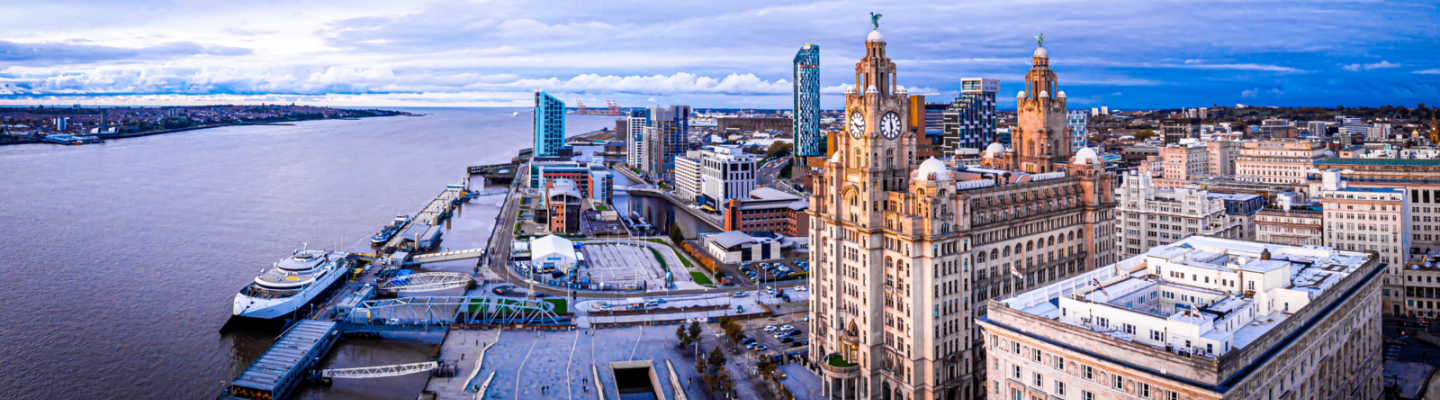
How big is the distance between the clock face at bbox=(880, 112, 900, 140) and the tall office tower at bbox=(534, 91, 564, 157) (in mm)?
155361

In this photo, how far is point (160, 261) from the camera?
266 feet

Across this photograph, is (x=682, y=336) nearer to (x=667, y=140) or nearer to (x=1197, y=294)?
(x=1197, y=294)

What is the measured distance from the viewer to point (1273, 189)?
88.1 metres

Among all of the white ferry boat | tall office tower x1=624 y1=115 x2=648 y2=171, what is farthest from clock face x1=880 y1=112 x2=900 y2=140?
tall office tower x1=624 y1=115 x2=648 y2=171

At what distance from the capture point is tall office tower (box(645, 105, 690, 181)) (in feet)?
563

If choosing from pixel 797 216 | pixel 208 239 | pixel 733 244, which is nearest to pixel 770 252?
pixel 733 244

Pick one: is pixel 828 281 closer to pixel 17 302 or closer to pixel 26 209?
pixel 17 302

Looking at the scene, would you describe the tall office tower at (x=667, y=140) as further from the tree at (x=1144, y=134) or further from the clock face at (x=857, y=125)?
the clock face at (x=857, y=125)

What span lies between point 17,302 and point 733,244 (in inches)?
2191

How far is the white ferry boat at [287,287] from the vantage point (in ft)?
204

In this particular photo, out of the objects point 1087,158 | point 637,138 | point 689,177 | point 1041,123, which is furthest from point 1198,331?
point 637,138

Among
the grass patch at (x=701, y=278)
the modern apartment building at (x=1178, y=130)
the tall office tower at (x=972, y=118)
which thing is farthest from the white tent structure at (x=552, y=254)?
the modern apartment building at (x=1178, y=130)

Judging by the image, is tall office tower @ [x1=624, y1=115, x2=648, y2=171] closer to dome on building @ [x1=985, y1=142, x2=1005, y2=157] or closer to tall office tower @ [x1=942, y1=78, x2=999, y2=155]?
tall office tower @ [x1=942, y1=78, x2=999, y2=155]

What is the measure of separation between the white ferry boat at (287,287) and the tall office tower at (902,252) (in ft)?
127
